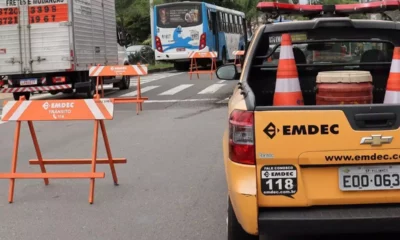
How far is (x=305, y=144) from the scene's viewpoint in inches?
150

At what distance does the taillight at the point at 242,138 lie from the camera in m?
3.88

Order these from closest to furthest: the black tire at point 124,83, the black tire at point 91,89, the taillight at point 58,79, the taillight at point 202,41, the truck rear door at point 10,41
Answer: the truck rear door at point 10,41
the taillight at point 58,79
the black tire at point 91,89
the black tire at point 124,83
the taillight at point 202,41

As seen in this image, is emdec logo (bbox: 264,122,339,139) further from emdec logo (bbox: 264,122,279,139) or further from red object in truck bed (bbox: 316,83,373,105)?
red object in truck bed (bbox: 316,83,373,105)

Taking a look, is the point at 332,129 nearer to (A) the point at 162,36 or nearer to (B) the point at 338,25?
(B) the point at 338,25

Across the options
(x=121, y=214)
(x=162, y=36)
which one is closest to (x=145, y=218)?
(x=121, y=214)

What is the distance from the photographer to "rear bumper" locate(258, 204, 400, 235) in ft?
12.4

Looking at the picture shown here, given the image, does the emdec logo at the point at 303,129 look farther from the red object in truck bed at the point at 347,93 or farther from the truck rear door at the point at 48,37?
the truck rear door at the point at 48,37

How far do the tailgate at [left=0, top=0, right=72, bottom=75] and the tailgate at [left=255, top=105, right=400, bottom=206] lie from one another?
13.3m

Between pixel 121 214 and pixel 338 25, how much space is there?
2753 millimetres

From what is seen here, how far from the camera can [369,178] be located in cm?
392

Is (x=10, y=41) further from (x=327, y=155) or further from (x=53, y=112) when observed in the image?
(x=327, y=155)

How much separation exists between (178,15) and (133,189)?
24514 millimetres

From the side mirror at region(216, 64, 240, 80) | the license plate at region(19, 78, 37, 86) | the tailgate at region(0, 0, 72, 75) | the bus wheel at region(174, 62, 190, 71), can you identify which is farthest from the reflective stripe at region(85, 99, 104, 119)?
the bus wheel at region(174, 62, 190, 71)

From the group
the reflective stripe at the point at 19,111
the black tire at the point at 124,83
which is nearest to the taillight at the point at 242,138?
the reflective stripe at the point at 19,111
